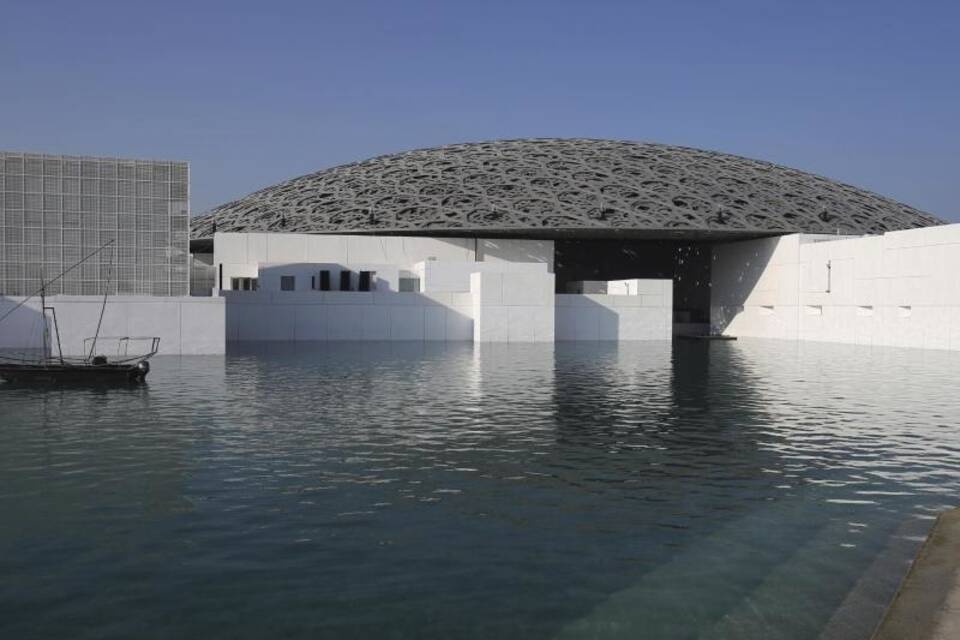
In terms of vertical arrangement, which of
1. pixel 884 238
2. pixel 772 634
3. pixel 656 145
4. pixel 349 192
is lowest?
pixel 772 634

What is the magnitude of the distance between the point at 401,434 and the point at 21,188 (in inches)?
969

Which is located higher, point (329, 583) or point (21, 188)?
point (21, 188)

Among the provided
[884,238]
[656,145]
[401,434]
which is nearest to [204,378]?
[401,434]

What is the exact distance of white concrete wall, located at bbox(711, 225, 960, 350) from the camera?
45.7 metres

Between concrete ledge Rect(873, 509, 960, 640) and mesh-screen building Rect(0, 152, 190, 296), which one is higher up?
mesh-screen building Rect(0, 152, 190, 296)

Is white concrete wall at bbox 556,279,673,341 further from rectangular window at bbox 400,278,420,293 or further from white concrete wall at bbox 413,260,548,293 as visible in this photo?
rectangular window at bbox 400,278,420,293

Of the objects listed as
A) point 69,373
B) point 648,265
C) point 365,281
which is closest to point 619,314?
→ point 365,281

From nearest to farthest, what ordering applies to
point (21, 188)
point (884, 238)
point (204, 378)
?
point (204, 378) < point (21, 188) < point (884, 238)

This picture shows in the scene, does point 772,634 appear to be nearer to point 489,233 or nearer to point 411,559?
point 411,559

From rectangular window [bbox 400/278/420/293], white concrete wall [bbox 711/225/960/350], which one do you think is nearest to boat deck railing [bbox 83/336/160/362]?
rectangular window [bbox 400/278/420/293]

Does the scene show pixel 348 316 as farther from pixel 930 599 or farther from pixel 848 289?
pixel 930 599

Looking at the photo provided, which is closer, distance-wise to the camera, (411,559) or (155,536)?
(411,559)

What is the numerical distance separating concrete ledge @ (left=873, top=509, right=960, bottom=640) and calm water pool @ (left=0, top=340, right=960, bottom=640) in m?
0.33

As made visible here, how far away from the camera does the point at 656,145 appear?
237ft
